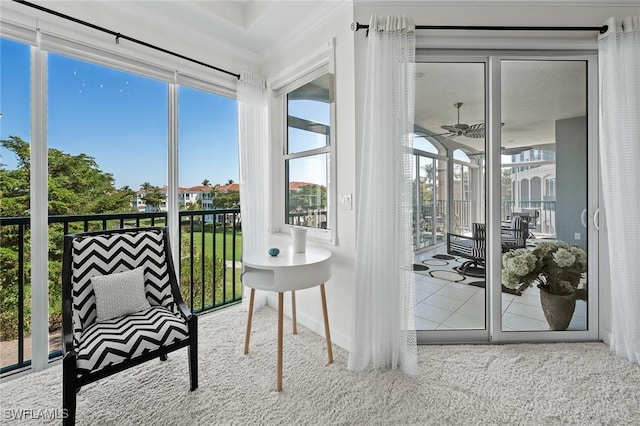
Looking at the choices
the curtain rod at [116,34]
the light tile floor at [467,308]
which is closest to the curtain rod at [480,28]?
the curtain rod at [116,34]

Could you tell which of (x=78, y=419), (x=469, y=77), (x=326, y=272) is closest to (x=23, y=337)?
(x=78, y=419)

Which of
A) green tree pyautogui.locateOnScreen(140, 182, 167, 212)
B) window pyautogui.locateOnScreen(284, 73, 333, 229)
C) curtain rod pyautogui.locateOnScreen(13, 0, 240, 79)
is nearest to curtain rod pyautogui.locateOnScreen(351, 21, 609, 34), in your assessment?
window pyautogui.locateOnScreen(284, 73, 333, 229)

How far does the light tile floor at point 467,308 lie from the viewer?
2240 mm

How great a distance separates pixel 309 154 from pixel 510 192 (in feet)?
5.39

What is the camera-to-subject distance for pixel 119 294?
1.77 metres

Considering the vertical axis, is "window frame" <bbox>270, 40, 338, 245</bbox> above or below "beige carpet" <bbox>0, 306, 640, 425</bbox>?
above

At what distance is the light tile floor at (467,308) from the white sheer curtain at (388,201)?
1.48ft

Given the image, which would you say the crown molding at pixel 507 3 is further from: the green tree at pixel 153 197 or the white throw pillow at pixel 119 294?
the white throw pillow at pixel 119 294

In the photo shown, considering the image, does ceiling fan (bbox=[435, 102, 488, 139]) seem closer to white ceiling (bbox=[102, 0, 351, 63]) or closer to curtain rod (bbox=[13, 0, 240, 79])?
white ceiling (bbox=[102, 0, 351, 63])

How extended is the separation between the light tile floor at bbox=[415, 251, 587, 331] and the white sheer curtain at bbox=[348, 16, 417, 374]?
45cm

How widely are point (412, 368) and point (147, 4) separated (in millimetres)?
3137

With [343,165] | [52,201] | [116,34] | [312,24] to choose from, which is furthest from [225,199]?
[312,24]

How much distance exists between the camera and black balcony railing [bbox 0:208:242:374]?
1.94 m

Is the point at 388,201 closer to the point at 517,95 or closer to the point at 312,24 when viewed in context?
the point at 517,95
